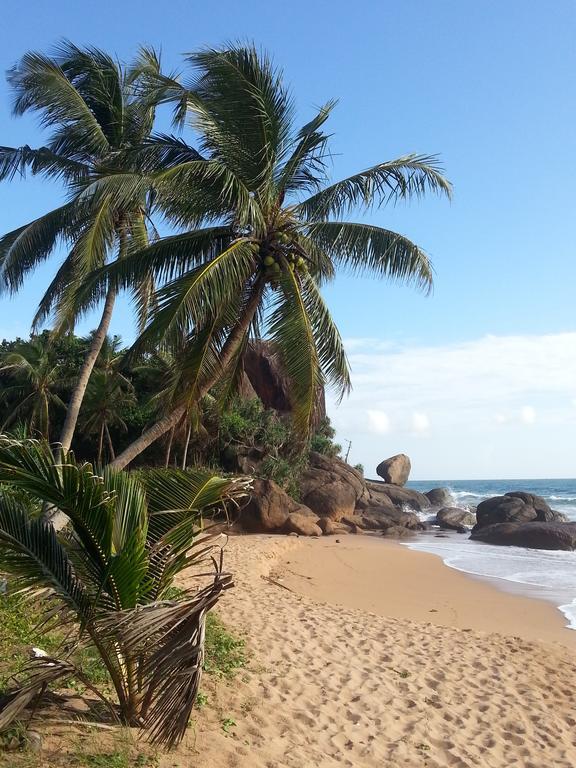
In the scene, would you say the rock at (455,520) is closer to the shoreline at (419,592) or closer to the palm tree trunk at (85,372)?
the shoreline at (419,592)

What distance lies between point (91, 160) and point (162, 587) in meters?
11.6

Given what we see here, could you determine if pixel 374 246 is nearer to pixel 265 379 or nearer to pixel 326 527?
pixel 326 527

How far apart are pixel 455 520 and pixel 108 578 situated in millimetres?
34497

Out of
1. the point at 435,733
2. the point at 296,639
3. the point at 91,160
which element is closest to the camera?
the point at 435,733

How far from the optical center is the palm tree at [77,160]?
1145cm

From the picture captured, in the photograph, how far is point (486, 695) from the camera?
278 inches

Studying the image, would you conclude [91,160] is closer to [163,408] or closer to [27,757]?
[163,408]

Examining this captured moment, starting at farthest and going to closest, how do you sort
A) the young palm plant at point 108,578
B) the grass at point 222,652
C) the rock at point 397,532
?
the rock at point 397,532 < the grass at point 222,652 < the young palm plant at point 108,578

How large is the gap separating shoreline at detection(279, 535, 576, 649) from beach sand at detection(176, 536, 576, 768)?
3.4 inches

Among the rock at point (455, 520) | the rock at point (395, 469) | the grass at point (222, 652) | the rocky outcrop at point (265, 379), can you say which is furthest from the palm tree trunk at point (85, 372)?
the rock at point (395, 469)

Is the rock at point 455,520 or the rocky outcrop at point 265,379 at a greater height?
the rocky outcrop at point 265,379

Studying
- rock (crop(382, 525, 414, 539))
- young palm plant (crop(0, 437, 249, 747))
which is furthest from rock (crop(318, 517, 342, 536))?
young palm plant (crop(0, 437, 249, 747))

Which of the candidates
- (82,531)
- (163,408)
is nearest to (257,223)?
(163,408)

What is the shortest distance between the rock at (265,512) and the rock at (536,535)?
9150 mm
